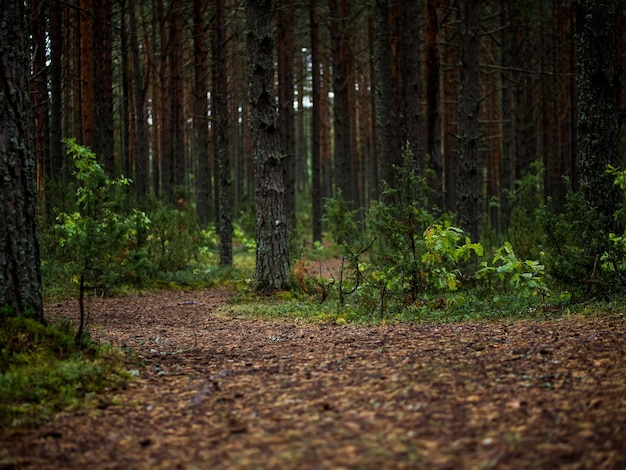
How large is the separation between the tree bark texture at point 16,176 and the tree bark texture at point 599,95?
5.97 m

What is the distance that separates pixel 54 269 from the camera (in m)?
9.83

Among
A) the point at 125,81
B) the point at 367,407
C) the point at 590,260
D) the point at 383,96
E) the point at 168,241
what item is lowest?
the point at 367,407

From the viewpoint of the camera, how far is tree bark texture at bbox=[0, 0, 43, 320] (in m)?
4.13

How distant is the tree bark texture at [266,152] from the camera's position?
9516 millimetres

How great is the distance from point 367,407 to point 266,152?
6.93 metres

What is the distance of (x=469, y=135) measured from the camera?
10523 millimetres

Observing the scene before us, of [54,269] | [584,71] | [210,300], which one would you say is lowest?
[210,300]

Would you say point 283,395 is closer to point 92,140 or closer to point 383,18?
point 92,140

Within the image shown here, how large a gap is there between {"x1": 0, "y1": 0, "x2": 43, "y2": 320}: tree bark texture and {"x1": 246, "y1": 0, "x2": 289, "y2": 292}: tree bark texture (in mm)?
5445

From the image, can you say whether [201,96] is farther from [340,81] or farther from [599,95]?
[599,95]

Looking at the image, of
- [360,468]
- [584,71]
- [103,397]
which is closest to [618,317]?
[584,71]

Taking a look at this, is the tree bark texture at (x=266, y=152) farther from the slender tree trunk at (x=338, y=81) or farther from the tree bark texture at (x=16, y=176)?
the slender tree trunk at (x=338, y=81)

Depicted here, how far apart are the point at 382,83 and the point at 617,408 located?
1263 centimetres

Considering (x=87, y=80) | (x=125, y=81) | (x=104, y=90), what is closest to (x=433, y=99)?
(x=87, y=80)
